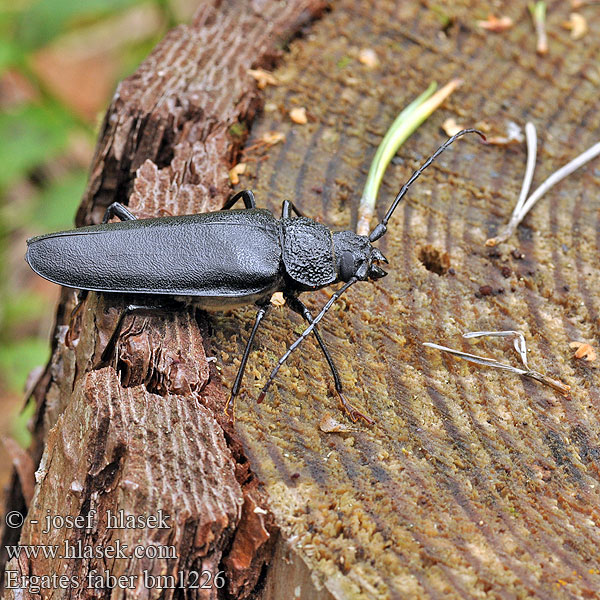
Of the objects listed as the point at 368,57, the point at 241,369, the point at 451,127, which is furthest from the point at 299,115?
the point at 241,369

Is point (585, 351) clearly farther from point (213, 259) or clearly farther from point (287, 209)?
point (213, 259)

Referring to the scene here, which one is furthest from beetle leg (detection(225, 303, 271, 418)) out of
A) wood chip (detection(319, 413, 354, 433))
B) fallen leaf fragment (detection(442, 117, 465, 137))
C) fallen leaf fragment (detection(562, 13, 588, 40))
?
fallen leaf fragment (detection(562, 13, 588, 40))

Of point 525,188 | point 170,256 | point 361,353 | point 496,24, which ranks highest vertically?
point 496,24

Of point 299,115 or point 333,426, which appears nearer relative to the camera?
point 333,426

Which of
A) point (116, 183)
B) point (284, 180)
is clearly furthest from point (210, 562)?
point (116, 183)

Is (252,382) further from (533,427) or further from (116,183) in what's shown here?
(116,183)
